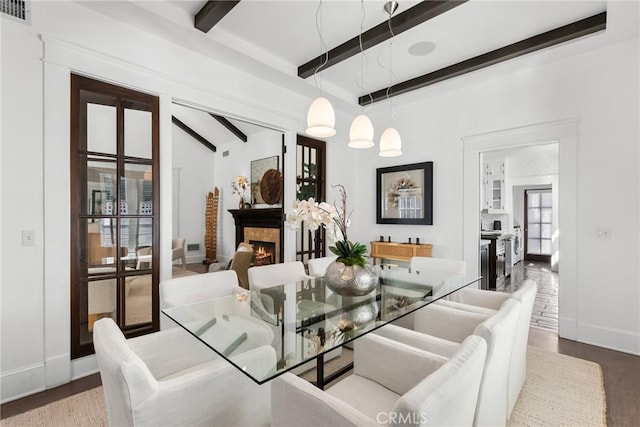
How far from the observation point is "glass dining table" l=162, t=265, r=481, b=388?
131 centimetres

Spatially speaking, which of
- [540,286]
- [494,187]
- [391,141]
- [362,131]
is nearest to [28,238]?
[362,131]

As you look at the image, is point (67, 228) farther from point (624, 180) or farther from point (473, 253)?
point (624, 180)

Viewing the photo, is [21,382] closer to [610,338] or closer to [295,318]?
[295,318]

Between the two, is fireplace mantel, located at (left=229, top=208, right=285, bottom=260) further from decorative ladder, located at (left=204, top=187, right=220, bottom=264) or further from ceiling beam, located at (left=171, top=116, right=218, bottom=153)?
ceiling beam, located at (left=171, top=116, right=218, bottom=153)

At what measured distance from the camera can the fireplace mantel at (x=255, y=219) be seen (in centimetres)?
577

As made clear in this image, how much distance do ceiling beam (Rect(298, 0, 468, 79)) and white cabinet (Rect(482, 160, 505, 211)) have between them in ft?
18.5

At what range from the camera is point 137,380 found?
3.33ft

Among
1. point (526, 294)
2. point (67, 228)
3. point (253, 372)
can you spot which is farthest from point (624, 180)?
point (67, 228)

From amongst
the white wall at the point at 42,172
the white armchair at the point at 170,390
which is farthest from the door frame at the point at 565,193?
the white wall at the point at 42,172

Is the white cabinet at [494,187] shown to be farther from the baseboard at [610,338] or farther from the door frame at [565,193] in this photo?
the baseboard at [610,338]

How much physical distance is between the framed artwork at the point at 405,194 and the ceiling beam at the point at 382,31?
1832 millimetres

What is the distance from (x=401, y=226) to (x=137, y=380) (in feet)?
13.0

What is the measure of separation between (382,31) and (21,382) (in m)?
3.84

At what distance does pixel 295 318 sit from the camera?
173cm
